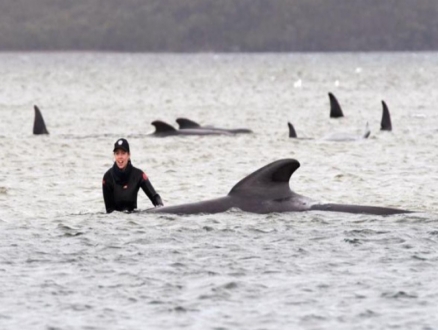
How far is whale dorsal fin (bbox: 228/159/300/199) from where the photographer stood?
747 inches

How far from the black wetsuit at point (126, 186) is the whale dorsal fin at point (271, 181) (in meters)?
1.26

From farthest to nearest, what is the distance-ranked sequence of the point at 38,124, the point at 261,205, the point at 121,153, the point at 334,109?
the point at 334,109 < the point at 38,124 < the point at 261,205 < the point at 121,153

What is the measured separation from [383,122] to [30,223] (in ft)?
70.0

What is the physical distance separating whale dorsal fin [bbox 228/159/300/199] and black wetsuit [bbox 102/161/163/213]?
4.14ft

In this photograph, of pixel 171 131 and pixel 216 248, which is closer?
pixel 216 248

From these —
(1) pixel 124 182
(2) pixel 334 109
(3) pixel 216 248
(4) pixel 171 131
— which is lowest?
(3) pixel 216 248

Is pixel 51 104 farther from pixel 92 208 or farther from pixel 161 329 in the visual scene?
pixel 161 329

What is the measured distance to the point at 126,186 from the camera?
19156 mm

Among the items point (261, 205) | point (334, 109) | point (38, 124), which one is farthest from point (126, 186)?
point (334, 109)

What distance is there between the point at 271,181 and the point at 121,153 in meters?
2.19

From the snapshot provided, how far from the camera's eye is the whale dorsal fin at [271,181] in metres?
19.0

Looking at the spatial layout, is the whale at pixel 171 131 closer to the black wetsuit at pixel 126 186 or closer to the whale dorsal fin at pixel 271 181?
the whale dorsal fin at pixel 271 181

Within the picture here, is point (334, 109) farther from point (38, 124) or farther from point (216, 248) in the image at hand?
point (216, 248)

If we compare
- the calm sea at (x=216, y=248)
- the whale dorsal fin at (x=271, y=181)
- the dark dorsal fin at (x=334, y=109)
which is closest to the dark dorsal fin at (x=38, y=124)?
the calm sea at (x=216, y=248)
